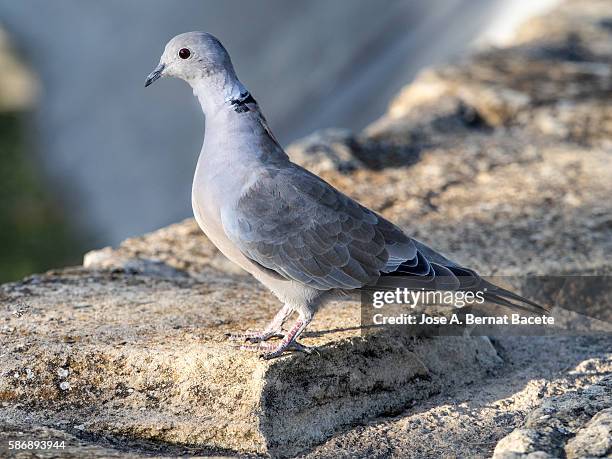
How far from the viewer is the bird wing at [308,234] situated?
9.96 ft

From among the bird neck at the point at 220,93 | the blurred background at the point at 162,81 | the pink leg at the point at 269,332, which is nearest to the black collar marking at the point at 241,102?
the bird neck at the point at 220,93

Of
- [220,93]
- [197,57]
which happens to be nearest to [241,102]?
[220,93]

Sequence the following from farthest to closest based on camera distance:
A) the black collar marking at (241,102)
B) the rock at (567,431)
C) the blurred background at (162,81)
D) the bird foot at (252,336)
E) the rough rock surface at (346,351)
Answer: the blurred background at (162,81), the black collar marking at (241,102), the bird foot at (252,336), the rough rock surface at (346,351), the rock at (567,431)

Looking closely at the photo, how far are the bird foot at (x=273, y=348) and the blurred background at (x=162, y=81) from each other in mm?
5333

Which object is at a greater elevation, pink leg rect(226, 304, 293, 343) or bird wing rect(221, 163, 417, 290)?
bird wing rect(221, 163, 417, 290)

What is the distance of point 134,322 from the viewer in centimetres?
322

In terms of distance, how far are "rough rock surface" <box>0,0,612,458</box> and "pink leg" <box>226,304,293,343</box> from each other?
0.26 ft

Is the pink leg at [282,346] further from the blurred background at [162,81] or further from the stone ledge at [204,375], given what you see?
the blurred background at [162,81]

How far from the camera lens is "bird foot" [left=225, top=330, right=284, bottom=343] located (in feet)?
9.84

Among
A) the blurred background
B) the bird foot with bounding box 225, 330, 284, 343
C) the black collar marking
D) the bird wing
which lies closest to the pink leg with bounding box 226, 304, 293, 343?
the bird foot with bounding box 225, 330, 284, 343

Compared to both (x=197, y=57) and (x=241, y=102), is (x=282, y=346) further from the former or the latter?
(x=197, y=57)

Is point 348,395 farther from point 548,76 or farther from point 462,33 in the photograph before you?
point 462,33

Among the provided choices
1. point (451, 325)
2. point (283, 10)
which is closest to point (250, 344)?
point (451, 325)

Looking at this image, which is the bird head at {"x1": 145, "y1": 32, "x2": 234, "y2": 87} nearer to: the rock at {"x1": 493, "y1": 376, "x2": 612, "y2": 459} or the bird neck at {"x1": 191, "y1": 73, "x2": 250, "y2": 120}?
the bird neck at {"x1": 191, "y1": 73, "x2": 250, "y2": 120}
